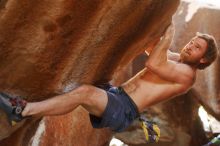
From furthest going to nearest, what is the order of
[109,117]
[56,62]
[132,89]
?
[132,89] → [109,117] → [56,62]

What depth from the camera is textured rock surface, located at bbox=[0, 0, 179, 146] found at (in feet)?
10.6

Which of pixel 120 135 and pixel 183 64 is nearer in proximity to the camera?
pixel 183 64

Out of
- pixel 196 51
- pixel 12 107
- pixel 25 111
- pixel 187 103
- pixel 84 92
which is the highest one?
pixel 12 107

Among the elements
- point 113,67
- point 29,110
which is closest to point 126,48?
point 113,67

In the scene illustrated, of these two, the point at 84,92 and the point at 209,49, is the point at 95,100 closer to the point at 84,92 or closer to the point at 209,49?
the point at 84,92

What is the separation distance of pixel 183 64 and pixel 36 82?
2028 millimetres

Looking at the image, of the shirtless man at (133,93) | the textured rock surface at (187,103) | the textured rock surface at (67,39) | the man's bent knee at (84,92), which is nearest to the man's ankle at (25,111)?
the shirtless man at (133,93)

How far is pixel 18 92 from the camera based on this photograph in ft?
12.6

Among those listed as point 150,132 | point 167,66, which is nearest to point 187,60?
point 167,66

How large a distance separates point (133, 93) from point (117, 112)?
44 cm

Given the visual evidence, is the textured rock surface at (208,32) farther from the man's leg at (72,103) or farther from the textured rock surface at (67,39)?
the man's leg at (72,103)

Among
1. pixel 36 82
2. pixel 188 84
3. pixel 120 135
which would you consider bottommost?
pixel 120 135

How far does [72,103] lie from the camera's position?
3762 millimetres

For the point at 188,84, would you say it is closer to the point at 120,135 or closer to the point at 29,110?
the point at 29,110
